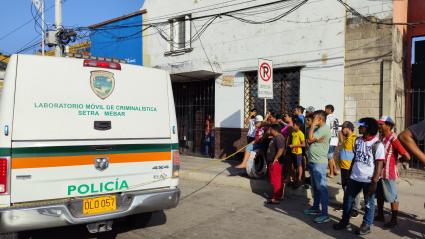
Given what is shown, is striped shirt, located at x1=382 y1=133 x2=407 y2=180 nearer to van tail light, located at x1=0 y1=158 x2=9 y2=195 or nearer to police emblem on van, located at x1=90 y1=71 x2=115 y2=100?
police emblem on van, located at x1=90 y1=71 x2=115 y2=100

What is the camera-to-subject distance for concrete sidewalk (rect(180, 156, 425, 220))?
23.2ft

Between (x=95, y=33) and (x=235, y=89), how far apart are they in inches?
352

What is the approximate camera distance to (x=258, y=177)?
28.6ft

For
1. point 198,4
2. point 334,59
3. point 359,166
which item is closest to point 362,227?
point 359,166

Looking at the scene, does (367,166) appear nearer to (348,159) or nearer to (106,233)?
(348,159)

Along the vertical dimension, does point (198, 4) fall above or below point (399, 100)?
above

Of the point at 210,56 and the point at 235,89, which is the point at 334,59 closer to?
the point at 235,89

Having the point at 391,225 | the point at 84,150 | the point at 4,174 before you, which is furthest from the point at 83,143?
the point at 391,225

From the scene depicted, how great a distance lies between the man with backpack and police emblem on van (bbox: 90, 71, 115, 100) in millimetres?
3302

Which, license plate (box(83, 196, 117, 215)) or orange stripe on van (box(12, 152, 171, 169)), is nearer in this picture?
orange stripe on van (box(12, 152, 171, 169))

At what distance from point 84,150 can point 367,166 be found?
3.54 m

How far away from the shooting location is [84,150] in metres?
4.61

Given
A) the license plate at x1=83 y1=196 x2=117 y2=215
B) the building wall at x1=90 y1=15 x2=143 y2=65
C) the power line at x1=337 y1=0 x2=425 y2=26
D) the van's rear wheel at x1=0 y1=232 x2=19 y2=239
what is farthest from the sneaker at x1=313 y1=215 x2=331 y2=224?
the building wall at x1=90 y1=15 x2=143 y2=65

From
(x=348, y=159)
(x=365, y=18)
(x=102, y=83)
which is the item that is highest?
(x=365, y=18)
